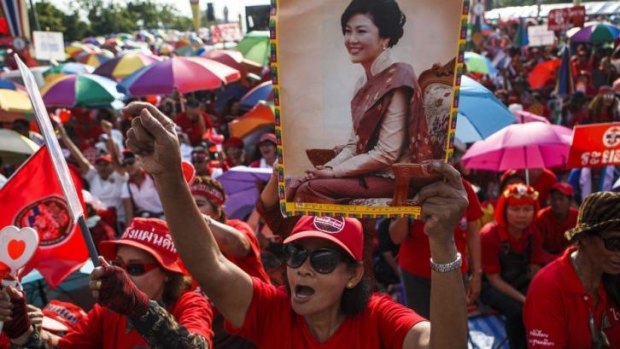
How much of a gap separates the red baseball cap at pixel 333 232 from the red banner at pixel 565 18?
58.2ft

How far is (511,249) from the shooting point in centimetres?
504

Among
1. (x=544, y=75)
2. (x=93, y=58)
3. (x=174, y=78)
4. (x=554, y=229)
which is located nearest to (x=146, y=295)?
(x=554, y=229)

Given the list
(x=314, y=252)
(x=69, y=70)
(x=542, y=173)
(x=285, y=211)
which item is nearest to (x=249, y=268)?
(x=314, y=252)

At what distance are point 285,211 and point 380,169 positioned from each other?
0.30m

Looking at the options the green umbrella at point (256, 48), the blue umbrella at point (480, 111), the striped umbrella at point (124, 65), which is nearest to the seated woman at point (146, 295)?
the blue umbrella at point (480, 111)

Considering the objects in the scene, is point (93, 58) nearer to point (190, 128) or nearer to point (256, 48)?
point (256, 48)

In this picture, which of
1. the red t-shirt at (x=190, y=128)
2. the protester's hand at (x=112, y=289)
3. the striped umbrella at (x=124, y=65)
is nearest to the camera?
the protester's hand at (x=112, y=289)

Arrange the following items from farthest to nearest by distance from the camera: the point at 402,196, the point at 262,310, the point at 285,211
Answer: the point at 262,310
the point at 285,211
the point at 402,196

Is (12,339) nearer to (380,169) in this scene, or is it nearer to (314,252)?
(314,252)

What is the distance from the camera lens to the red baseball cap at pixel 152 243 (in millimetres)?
2936

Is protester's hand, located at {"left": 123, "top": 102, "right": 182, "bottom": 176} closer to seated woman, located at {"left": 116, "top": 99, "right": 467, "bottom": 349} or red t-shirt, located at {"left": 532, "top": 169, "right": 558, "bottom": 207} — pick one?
seated woman, located at {"left": 116, "top": 99, "right": 467, "bottom": 349}

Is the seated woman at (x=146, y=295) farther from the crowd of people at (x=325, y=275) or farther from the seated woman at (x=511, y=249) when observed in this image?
the seated woman at (x=511, y=249)

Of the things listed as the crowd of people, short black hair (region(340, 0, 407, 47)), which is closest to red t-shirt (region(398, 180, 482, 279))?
the crowd of people

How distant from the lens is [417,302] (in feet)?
14.9
